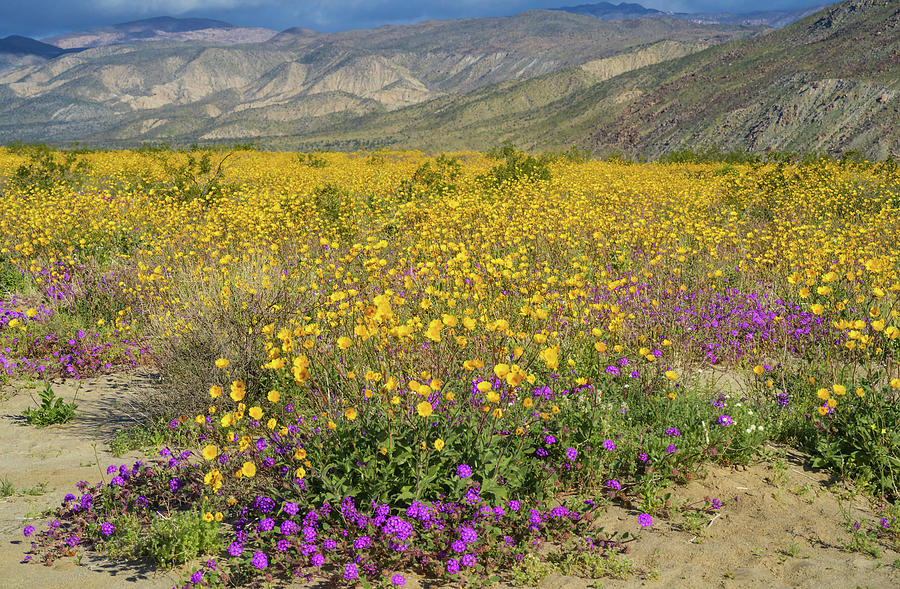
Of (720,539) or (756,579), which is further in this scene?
(720,539)

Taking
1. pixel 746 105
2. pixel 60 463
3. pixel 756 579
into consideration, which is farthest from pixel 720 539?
pixel 746 105

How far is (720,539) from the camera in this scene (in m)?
3.00

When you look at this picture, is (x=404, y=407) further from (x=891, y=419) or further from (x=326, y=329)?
(x=891, y=419)

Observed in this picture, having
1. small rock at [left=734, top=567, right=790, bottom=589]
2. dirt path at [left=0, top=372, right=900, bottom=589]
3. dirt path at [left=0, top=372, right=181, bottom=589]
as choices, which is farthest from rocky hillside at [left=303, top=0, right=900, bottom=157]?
dirt path at [left=0, top=372, right=181, bottom=589]

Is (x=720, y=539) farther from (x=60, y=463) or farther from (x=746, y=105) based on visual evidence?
(x=746, y=105)

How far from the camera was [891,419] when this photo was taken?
3555 mm

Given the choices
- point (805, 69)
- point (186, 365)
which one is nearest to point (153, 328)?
point (186, 365)

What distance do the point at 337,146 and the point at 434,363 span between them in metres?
135

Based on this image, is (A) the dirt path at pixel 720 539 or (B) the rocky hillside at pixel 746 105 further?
(B) the rocky hillside at pixel 746 105

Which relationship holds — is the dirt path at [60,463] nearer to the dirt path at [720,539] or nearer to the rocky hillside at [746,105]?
the dirt path at [720,539]

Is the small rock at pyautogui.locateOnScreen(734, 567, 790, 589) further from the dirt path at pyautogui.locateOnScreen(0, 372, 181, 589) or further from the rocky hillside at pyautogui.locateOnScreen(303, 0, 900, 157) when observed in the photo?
the rocky hillside at pyautogui.locateOnScreen(303, 0, 900, 157)

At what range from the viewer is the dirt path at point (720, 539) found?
106 inches

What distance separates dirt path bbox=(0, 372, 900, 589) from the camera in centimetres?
270

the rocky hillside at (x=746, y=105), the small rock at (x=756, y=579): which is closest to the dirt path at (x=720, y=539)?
the small rock at (x=756, y=579)
